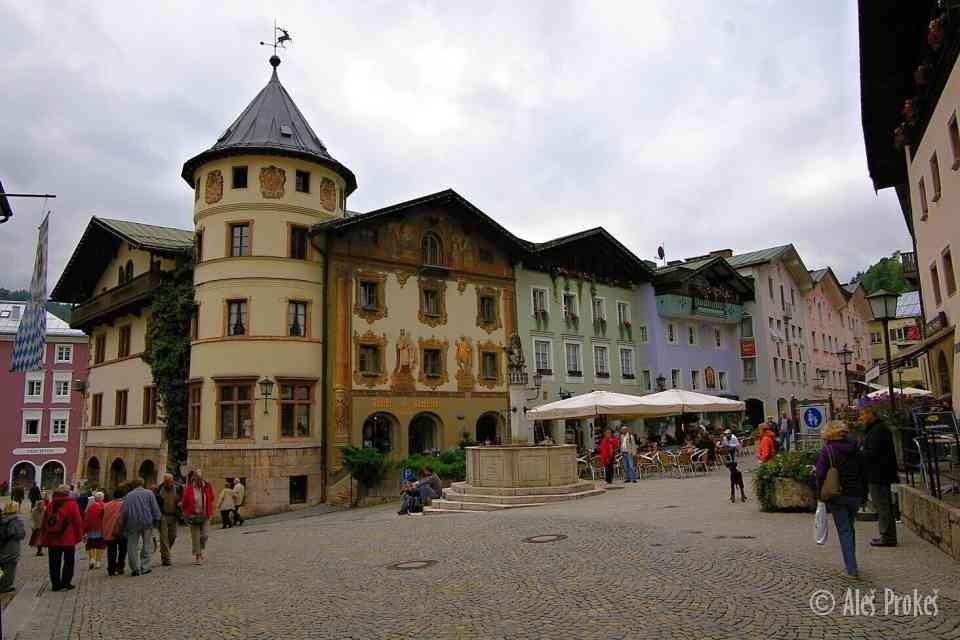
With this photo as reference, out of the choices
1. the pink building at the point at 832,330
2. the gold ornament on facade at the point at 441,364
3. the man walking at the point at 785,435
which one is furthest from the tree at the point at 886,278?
the gold ornament on facade at the point at 441,364

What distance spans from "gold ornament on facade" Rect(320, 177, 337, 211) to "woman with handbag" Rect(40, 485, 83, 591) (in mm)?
19989

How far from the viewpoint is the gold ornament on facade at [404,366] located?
31.6 meters

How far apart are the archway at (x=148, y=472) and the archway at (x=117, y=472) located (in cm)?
199

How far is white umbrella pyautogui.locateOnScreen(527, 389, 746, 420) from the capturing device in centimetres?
2673

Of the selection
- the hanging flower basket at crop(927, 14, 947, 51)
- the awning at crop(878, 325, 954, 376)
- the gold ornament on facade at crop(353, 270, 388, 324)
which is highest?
the hanging flower basket at crop(927, 14, 947, 51)

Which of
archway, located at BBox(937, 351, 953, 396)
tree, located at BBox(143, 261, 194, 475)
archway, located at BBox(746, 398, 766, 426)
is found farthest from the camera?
archway, located at BBox(746, 398, 766, 426)

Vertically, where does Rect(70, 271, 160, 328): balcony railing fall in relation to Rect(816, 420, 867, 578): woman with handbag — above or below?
above

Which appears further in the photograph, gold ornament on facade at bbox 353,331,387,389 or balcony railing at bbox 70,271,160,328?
balcony railing at bbox 70,271,160,328

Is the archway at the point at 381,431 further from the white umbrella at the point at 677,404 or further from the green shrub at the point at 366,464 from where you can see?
the white umbrella at the point at 677,404

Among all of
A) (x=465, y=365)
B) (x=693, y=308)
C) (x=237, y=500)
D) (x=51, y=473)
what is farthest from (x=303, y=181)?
(x=51, y=473)

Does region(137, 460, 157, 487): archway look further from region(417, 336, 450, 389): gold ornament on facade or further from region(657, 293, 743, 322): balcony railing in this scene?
region(657, 293, 743, 322): balcony railing

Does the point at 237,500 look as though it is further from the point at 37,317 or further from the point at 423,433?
the point at 37,317

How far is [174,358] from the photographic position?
3098cm

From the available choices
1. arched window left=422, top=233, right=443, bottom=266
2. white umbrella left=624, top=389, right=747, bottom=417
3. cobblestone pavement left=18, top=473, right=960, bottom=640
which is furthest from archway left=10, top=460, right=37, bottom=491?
cobblestone pavement left=18, top=473, right=960, bottom=640
